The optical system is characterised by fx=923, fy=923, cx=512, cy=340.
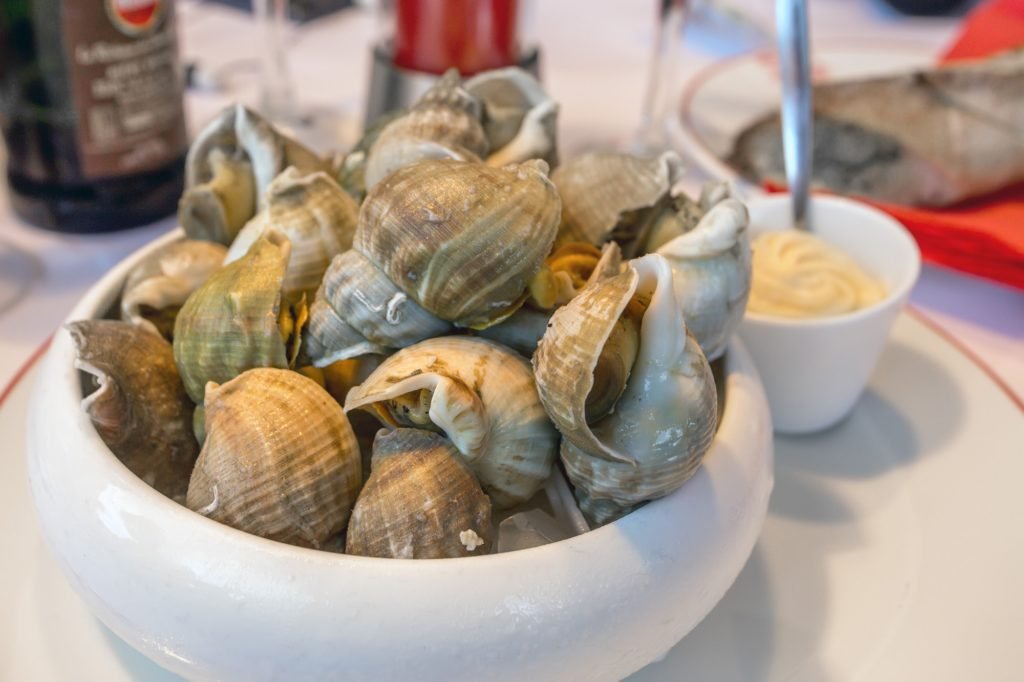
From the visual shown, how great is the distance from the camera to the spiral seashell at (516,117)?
0.52 m

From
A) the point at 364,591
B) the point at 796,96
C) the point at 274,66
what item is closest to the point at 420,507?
the point at 364,591

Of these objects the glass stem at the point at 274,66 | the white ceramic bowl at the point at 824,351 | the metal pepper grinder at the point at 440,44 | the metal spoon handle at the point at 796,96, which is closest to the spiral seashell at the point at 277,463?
the white ceramic bowl at the point at 824,351

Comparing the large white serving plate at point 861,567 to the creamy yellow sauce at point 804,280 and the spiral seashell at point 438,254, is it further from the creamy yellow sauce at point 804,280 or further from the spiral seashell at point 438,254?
the spiral seashell at point 438,254

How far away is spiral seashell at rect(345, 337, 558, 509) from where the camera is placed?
366 millimetres

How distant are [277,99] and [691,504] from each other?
805mm

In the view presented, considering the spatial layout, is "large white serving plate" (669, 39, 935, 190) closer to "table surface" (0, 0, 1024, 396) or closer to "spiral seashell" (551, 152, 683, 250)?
"table surface" (0, 0, 1024, 396)

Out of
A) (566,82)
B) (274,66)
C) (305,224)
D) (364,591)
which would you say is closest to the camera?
(364,591)

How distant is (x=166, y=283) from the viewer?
475 mm

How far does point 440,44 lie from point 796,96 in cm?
36

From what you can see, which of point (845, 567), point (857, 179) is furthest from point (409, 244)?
point (857, 179)

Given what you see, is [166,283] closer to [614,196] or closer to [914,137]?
[614,196]

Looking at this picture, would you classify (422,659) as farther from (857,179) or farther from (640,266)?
(857,179)

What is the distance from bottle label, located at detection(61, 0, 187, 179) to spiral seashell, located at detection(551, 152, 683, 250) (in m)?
0.43

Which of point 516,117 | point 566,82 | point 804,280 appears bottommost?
point 566,82
